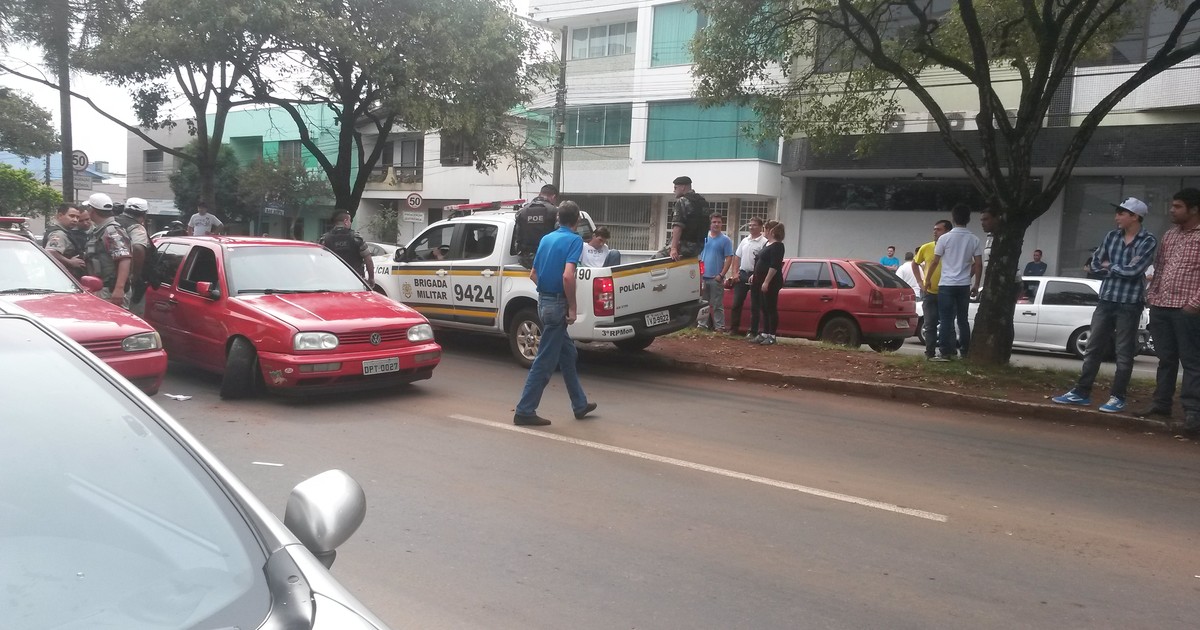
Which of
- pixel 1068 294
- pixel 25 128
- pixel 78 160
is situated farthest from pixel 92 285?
pixel 25 128

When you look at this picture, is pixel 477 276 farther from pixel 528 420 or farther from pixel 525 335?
pixel 528 420

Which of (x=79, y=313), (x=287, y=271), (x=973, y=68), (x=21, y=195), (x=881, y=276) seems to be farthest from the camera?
(x=21, y=195)

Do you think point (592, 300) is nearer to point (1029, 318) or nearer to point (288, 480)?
point (288, 480)

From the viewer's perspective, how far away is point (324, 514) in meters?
2.33

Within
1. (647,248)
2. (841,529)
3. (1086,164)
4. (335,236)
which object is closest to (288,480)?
(841,529)

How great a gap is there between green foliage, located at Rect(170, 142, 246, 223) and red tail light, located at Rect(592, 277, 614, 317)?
33862mm

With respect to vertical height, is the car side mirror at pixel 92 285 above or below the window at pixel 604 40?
below

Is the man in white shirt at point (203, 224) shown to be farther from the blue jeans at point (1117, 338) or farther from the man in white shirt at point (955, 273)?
the blue jeans at point (1117, 338)

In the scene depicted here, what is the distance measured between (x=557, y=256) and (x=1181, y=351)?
5.46 m

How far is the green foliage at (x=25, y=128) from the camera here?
35.9m

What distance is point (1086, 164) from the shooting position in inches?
874

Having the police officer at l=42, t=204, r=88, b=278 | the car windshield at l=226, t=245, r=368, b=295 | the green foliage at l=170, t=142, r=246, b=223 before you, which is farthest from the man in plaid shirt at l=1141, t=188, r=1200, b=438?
the green foliage at l=170, t=142, r=246, b=223

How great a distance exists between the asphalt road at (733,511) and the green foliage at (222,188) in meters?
34.4

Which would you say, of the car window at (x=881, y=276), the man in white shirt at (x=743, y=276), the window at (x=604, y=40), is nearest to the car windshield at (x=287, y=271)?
the man in white shirt at (x=743, y=276)
